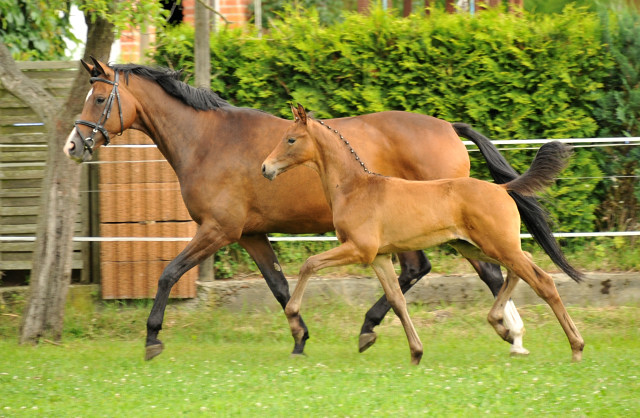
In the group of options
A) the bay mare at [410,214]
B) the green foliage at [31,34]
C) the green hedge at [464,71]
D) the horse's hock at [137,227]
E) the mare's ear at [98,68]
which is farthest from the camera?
the green foliage at [31,34]

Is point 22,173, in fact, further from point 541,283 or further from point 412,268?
point 541,283

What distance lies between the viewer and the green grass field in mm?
5277

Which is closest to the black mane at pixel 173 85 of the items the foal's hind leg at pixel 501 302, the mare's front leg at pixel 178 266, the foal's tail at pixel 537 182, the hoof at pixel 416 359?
the mare's front leg at pixel 178 266

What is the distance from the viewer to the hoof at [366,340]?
7.12m

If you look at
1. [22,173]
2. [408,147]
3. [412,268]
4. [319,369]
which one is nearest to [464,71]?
[408,147]

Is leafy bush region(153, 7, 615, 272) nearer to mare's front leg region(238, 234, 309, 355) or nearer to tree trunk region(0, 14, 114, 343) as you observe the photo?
tree trunk region(0, 14, 114, 343)

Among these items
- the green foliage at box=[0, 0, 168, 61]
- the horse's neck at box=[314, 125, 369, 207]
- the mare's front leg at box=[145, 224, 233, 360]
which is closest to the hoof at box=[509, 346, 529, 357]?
the horse's neck at box=[314, 125, 369, 207]

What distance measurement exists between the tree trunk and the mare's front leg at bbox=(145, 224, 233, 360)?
4.75 ft

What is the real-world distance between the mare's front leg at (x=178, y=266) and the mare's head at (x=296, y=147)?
2.97 feet

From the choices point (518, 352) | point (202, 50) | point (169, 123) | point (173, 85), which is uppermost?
point (202, 50)

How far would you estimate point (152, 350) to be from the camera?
697cm

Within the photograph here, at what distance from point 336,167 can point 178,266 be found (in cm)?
157

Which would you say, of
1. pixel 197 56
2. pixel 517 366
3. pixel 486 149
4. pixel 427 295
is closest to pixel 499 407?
pixel 517 366

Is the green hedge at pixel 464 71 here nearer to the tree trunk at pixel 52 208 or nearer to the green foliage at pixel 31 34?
the tree trunk at pixel 52 208
